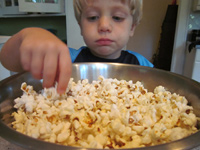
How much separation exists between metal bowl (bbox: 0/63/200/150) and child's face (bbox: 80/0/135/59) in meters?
0.15

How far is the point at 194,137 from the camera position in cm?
28

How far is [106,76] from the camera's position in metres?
0.77

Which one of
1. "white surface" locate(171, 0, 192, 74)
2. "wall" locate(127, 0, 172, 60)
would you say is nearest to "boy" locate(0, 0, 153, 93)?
"white surface" locate(171, 0, 192, 74)

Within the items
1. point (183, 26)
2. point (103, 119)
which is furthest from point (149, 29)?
point (103, 119)

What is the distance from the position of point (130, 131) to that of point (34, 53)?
0.27 meters

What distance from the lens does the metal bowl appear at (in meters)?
0.26

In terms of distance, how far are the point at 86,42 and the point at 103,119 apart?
55 centimetres

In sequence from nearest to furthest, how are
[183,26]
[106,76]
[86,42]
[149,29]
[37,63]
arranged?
[37,63]
[106,76]
[86,42]
[183,26]
[149,29]

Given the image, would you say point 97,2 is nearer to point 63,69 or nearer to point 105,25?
point 105,25

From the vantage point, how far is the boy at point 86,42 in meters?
0.37

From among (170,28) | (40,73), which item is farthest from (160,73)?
(170,28)

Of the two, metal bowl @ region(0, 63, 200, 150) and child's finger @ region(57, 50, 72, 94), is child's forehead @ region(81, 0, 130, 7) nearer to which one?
metal bowl @ region(0, 63, 200, 150)

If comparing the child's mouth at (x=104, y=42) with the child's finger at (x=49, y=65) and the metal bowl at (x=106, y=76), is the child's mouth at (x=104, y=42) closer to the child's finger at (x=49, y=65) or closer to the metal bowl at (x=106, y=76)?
the metal bowl at (x=106, y=76)

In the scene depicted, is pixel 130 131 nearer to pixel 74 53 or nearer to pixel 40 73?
pixel 40 73
